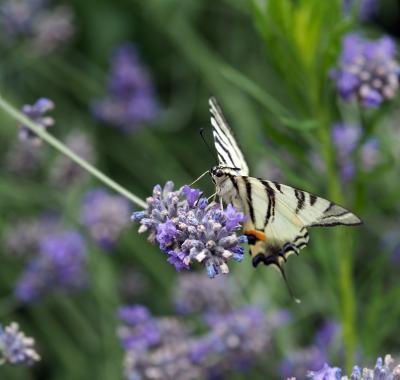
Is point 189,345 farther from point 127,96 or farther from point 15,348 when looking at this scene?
point 127,96

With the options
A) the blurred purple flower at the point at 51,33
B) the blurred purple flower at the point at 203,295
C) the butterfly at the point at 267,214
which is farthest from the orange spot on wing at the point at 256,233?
the blurred purple flower at the point at 51,33

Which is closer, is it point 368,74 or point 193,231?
point 193,231

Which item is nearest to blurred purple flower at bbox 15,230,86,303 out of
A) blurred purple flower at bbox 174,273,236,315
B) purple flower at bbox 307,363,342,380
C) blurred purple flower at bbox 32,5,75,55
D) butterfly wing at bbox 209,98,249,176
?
blurred purple flower at bbox 174,273,236,315

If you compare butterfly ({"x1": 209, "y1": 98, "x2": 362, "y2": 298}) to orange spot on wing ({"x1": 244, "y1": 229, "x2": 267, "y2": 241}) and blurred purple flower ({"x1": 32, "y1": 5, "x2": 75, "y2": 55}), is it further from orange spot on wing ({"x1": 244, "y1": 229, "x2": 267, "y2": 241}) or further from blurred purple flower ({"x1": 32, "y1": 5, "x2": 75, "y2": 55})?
blurred purple flower ({"x1": 32, "y1": 5, "x2": 75, "y2": 55})

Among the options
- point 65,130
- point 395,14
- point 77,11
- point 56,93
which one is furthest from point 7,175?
point 395,14

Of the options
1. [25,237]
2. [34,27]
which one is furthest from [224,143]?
[34,27]

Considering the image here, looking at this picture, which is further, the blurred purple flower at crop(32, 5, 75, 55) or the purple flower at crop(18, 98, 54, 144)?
the blurred purple flower at crop(32, 5, 75, 55)
